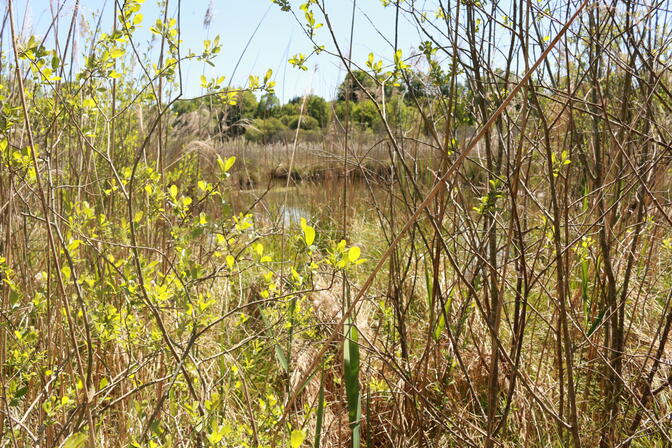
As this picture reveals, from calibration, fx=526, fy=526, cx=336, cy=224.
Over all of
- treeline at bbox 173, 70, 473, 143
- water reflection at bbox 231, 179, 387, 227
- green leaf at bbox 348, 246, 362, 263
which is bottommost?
water reflection at bbox 231, 179, 387, 227

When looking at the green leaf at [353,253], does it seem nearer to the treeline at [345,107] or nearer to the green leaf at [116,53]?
the treeline at [345,107]

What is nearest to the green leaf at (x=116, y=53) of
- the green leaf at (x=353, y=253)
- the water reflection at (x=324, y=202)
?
the green leaf at (x=353, y=253)

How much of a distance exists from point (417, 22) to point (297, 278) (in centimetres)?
79

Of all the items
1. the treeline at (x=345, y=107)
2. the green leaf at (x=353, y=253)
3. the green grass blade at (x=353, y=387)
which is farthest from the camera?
the treeline at (x=345, y=107)

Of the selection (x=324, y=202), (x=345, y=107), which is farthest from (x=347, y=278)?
(x=324, y=202)

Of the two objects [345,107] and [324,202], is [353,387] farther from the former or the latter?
[324,202]

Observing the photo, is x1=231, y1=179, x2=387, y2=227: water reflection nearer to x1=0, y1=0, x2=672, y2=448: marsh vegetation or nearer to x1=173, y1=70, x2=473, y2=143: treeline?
x1=173, y1=70, x2=473, y2=143: treeline

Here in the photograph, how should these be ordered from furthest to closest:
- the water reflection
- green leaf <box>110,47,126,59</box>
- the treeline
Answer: the water reflection
the treeline
green leaf <box>110,47,126,59</box>

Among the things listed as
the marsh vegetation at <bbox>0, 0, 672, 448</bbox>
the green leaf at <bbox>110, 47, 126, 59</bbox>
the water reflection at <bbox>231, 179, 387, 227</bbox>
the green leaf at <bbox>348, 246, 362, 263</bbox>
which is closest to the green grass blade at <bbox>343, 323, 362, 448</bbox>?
the marsh vegetation at <bbox>0, 0, 672, 448</bbox>

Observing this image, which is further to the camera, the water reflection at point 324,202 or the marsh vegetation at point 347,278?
the water reflection at point 324,202

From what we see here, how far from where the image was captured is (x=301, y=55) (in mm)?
1399

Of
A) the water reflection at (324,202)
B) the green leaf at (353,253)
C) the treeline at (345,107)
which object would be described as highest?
the treeline at (345,107)

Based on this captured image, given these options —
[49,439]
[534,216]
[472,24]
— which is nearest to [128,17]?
[472,24]

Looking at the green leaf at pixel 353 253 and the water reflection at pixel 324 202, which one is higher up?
the green leaf at pixel 353 253
